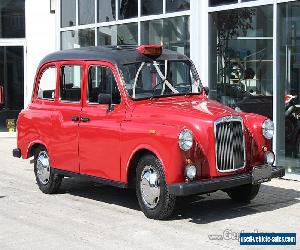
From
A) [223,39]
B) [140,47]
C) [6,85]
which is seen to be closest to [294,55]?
[223,39]

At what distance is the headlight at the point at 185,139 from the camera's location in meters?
7.03

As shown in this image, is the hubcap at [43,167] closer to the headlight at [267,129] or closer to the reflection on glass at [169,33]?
the headlight at [267,129]

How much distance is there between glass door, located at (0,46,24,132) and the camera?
1820 cm

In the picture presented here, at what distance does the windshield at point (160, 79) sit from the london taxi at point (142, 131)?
1 cm

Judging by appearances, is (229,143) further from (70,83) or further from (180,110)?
(70,83)

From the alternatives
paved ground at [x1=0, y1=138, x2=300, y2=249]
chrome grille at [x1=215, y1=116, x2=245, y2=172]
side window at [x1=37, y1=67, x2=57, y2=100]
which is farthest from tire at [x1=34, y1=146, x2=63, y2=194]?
chrome grille at [x1=215, y1=116, x2=245, y2=172]

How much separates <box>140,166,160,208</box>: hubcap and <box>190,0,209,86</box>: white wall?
4.80 metres

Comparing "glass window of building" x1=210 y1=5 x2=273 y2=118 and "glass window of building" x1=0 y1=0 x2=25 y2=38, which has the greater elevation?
"glass window of building" x1=0 y1=0 x2=25 y2=38

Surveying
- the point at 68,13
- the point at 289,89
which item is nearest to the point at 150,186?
the point at 289,89

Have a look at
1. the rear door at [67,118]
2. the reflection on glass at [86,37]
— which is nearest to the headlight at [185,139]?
the rear door at [67,118]

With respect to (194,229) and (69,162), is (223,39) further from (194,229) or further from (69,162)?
(194,229)

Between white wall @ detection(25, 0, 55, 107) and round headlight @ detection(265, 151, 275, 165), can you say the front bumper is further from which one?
white wall @ detection(25, 0, 55, 107)

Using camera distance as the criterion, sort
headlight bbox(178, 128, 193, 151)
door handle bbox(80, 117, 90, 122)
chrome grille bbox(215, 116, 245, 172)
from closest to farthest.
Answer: headlight bbox(178, 128, 193, 151), chrome grille bbox(215, 116, 245, 172), door handle bbox(80, 117, 90, 122)

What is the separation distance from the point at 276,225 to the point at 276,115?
3.72 meters
